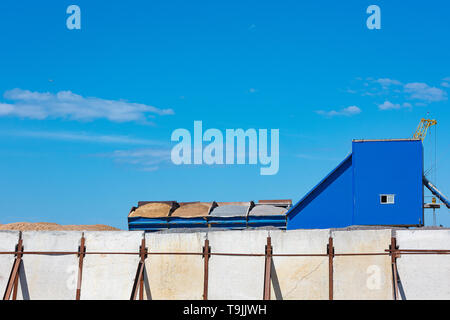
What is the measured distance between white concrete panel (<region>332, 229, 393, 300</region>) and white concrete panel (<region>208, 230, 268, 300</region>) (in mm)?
2236

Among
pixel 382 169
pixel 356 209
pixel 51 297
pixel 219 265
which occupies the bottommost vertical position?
pixel 51 297

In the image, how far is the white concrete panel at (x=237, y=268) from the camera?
16562 millimetres

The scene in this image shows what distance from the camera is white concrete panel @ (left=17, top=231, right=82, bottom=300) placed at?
693 inches

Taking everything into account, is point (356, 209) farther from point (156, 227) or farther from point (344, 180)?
point (156, 227)

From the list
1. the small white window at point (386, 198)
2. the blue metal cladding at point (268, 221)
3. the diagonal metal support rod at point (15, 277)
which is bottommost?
the diagonal metal support rod at point (15, 277)

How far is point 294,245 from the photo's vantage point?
1656 cm

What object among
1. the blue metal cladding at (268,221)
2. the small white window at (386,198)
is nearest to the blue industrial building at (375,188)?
the small white window at (386,198)

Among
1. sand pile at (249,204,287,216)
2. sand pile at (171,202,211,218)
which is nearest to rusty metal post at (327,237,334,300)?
sand pile at (249,204,287,216)

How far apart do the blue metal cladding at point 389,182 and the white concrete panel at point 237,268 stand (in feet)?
36.9

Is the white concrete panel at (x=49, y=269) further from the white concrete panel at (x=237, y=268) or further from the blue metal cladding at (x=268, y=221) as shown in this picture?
the blue metal cladding at (x=268, y=221)

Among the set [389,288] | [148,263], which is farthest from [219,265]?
[389,288]

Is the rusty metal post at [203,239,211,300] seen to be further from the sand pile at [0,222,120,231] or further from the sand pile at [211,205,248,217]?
the sand pile at [0,222,120,231]
